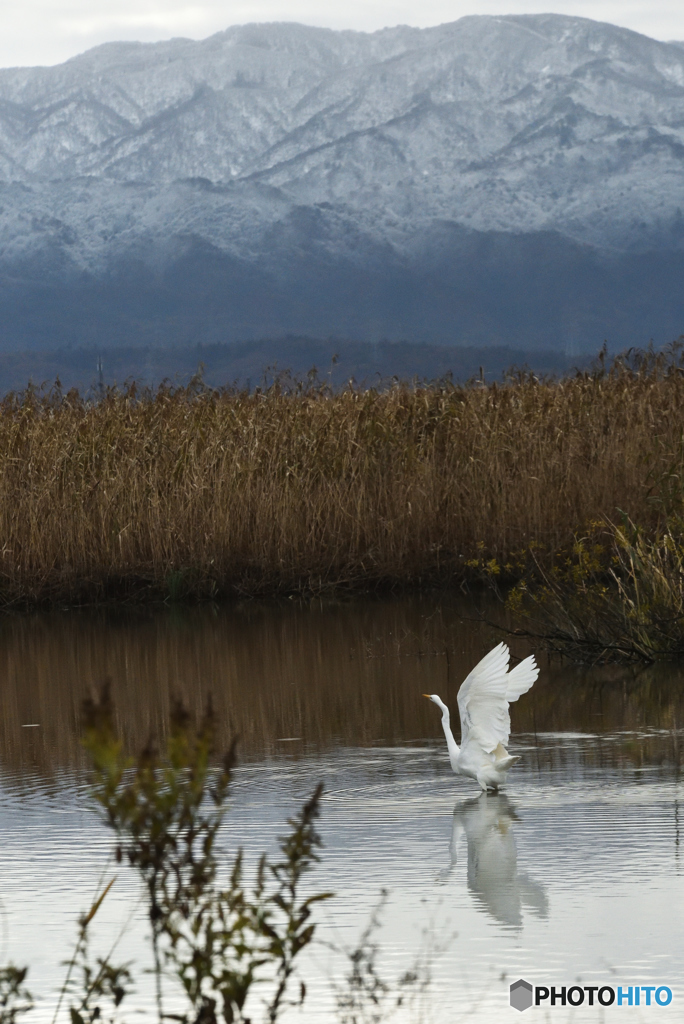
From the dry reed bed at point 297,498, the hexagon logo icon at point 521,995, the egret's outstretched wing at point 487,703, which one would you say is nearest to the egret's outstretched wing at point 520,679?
the egret's outstretched wing at point 487,703

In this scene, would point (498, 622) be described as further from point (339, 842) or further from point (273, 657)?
point (339, 842)

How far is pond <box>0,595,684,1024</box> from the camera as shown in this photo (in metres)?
3.64

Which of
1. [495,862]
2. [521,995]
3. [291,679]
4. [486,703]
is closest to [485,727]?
[486,703]

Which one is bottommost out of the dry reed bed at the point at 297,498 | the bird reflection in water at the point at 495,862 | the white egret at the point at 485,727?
the bird reflection in water at the point at 495,862

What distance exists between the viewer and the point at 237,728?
22.4 ft

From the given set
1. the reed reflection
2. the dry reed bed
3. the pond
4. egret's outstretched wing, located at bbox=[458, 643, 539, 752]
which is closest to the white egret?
egret's outstretched wing, located at bbox=[458, 643, 539, 752]

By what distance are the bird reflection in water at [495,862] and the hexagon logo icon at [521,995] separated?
0.40 m

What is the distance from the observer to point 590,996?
→ 3.36 meters

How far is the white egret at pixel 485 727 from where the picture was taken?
5195 mm

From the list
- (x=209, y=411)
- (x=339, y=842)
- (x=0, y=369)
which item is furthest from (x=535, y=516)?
(x=0, y=369)

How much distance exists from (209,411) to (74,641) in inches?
128

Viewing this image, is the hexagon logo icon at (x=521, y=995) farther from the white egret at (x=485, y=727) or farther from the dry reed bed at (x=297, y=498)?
the dry reed bed at (x=297, y=498)

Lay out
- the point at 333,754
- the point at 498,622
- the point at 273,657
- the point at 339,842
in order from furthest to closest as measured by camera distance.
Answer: the point at 498,622, the point at 273,657, the point at 333,754, the point at 339,842

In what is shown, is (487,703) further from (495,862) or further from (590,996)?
(590,996)
